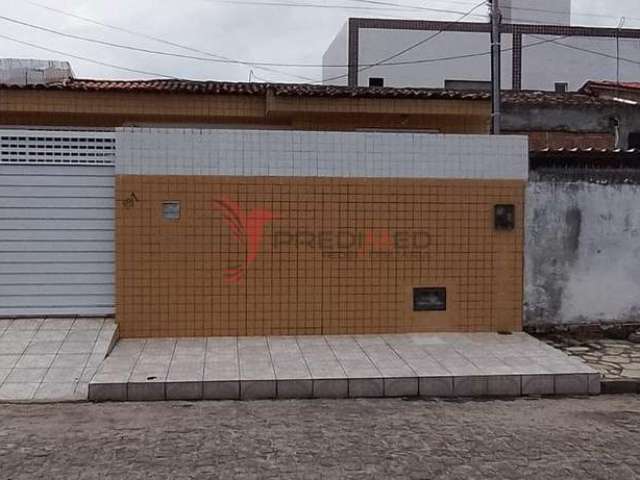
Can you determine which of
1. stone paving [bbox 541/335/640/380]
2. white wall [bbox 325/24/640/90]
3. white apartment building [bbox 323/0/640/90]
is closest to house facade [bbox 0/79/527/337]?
stone paving [bbox 541/335/640/380]

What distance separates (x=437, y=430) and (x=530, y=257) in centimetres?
412

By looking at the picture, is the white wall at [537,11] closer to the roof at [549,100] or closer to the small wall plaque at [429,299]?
the roof at [549,100]

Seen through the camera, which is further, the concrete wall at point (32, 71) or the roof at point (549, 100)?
the roof at point (549, 100)

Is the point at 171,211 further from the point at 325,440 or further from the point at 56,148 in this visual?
the point at 325,440

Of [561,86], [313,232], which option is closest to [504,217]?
[313,232]

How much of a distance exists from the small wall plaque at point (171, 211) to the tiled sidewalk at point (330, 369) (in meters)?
1.46

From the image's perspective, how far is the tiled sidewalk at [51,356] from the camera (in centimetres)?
721

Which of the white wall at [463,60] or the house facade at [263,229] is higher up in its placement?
the white wall at [463,60]

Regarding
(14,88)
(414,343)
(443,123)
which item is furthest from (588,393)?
(14,88)

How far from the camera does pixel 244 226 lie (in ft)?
30.0

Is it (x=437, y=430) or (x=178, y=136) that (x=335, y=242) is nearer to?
(x=178, y=136)

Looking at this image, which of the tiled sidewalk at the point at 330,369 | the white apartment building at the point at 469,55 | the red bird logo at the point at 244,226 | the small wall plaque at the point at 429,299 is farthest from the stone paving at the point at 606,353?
the white apartment building at the point at 469,55

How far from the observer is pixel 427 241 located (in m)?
9.47

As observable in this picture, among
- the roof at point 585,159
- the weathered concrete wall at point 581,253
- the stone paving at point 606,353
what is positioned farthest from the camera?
the roof at point 585,159
